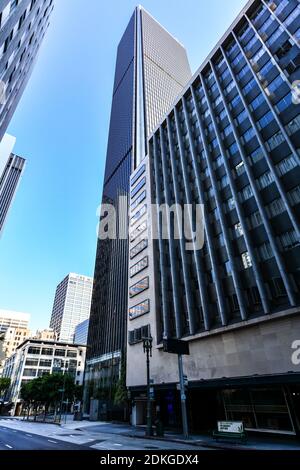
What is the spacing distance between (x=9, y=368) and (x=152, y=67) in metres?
143

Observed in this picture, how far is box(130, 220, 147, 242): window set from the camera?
46.5 meters

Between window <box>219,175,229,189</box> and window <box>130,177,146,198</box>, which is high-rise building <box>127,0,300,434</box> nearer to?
window <box>219,175,229,189</box>

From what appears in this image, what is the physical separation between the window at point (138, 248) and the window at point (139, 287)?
17.9ft

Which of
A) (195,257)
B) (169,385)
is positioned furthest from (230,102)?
(169,385)

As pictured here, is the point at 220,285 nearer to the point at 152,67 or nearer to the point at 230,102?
the point at 230,102

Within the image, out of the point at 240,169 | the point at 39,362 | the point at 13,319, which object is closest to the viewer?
the point at 240,169

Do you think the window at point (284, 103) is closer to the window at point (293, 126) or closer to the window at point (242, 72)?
the window at point (293, 126)

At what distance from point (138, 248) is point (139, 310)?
34.9ft

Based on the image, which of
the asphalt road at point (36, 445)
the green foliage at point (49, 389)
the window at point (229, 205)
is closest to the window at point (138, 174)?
the window at point (229, 205)

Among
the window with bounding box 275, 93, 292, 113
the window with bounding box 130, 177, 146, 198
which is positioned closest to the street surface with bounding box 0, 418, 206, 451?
the window with bounding box 275, 93, 292, 113

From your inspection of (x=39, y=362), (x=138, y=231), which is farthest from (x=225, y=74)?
(x=39, y=362)

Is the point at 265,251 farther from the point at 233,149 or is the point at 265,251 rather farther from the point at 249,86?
the point at 249,86

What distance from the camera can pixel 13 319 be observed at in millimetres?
179000

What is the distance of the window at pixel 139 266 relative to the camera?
4316 centimetres
